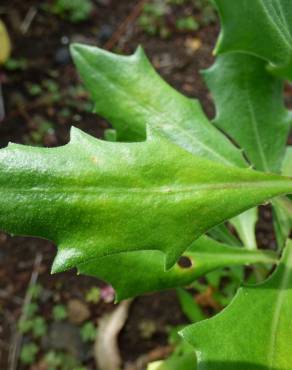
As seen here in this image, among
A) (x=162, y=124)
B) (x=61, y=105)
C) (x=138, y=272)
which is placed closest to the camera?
(x=138, y=272)

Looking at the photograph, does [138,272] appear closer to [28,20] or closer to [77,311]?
[77,311]

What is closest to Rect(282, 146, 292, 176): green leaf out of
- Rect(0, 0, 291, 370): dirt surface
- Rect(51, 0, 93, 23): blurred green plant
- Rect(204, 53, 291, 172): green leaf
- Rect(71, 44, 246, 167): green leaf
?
Rect(204, 53, 291, 172): green leaf

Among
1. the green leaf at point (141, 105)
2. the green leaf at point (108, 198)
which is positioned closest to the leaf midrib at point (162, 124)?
the green leaf at point (141, 105)

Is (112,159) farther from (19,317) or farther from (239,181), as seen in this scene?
(19,317)

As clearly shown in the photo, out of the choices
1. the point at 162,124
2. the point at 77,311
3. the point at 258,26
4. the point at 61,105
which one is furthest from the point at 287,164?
the point at 61,105

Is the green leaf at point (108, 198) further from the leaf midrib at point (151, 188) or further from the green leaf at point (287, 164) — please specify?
the green leaf at point (287, 164)

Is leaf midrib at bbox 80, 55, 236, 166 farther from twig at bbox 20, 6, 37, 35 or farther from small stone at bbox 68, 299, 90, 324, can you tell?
twig at bbox 20, 6, 37, 35

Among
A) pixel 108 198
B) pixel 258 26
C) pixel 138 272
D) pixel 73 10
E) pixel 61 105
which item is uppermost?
pixel 258 26
